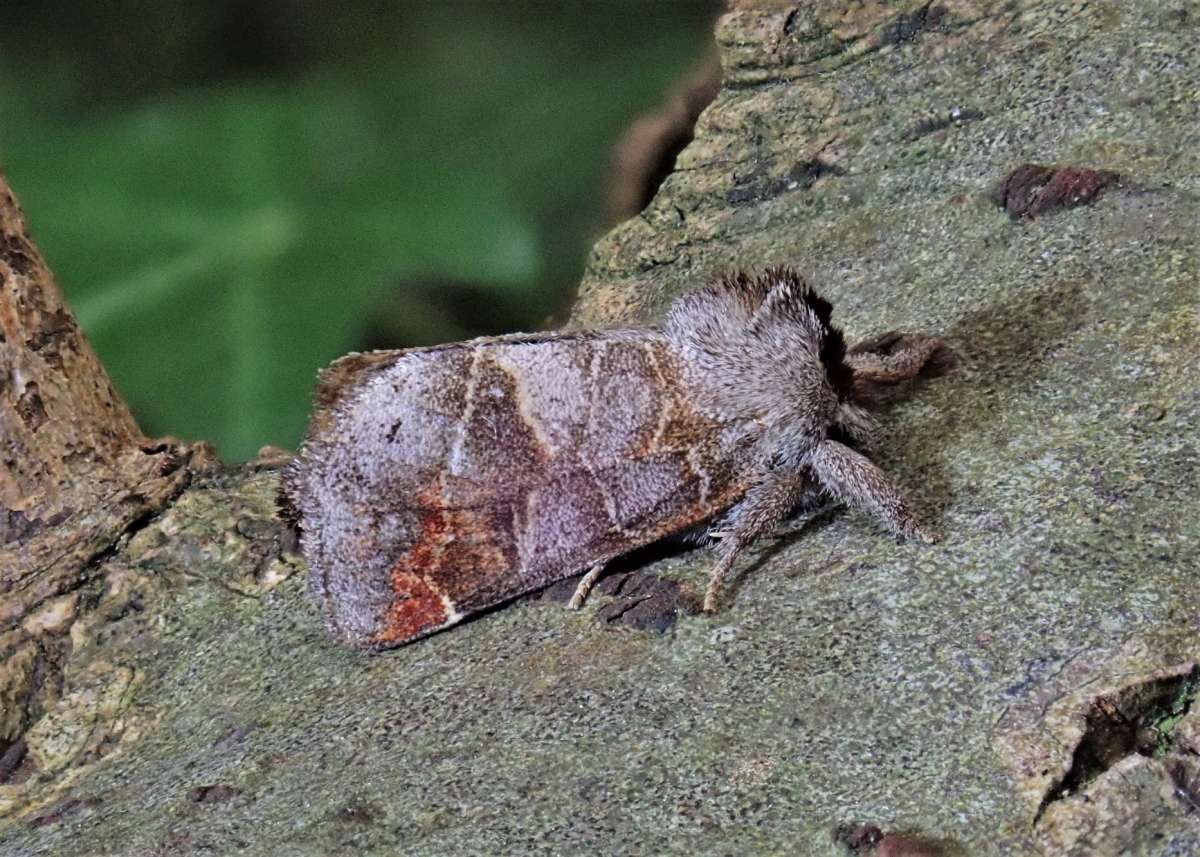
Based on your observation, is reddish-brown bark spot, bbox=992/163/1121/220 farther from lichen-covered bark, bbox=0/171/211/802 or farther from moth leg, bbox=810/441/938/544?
lichen-covered bark, bbox=0/171/211/802

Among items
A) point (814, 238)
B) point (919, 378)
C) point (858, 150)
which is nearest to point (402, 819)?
point (919, 378)

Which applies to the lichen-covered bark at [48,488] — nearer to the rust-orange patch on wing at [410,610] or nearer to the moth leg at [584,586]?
the rust-orange patch on wing at [410,610]

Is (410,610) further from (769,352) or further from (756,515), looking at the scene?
(769,352)

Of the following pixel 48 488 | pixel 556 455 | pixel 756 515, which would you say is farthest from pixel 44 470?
pixel 756 515

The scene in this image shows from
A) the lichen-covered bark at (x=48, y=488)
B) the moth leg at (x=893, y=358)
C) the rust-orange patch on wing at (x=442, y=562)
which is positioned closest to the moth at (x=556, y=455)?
the rust-orange patch on wing at (x=442, y=562)

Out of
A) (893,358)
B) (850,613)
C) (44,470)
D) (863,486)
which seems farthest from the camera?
(44,470)

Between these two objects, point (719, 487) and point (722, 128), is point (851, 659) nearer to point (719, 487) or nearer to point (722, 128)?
point (719, 487)
